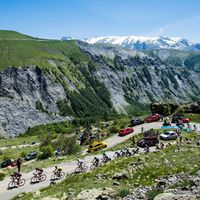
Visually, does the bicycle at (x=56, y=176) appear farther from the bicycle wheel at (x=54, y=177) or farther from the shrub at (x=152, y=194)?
the shrub at (x=152, y=194)

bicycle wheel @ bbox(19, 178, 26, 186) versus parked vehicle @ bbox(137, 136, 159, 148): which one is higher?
parked vehicle @ bbox(137, 136, 159, 148)

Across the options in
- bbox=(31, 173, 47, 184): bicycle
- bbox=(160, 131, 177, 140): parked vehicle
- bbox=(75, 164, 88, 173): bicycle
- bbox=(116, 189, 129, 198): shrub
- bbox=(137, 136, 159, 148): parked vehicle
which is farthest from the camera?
bbox=(160, 131, 177, 140): parked vehicle

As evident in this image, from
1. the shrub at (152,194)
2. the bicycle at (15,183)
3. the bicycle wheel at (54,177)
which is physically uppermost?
the shrub at (152,194)

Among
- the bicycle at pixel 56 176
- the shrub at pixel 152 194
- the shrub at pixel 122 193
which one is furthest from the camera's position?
the bicycle at pixel 56 176

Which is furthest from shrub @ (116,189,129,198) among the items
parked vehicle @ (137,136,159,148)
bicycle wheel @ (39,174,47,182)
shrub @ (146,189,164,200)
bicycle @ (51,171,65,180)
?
parked vehicle @ (137,136,159,148)

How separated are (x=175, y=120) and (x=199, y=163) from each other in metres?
64.3

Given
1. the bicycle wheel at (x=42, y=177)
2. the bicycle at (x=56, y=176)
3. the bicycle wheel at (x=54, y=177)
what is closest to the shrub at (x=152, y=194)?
the bicycle at (x=56, y=176)

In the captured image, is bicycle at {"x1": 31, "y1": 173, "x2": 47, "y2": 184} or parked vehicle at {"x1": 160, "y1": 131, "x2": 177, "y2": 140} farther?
parked vehicle at {"x1": 160, "y1": 131, "x2": 177, "y2": 140}

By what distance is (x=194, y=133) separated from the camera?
77.4 m

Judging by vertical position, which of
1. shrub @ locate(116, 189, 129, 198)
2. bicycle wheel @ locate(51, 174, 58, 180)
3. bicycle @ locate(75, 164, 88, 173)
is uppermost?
shrub @ locate(116, 189, 129, 198)

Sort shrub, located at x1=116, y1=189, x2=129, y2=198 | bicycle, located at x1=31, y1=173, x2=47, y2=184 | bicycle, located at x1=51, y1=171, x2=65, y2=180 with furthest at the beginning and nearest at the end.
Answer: bicycle, located at x1=31, y1=173, x2=47, y2=184 < bicycle, located at x1=51, y1=171, x2=65, y2=180 < shrub, located at x1=116, y1=189, x2=129, y2=198

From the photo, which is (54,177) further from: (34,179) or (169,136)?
(169,136)

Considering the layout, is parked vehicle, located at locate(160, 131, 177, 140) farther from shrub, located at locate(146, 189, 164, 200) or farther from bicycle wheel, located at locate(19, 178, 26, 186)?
shrub, located at locate(146, 189, 164, 200)

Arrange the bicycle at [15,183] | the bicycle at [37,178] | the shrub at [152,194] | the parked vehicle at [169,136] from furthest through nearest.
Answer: the parked vehicle at [169,136]
the bicycle at [37,178]
the bicycle at [15,183]
the shrub at [152,194]
